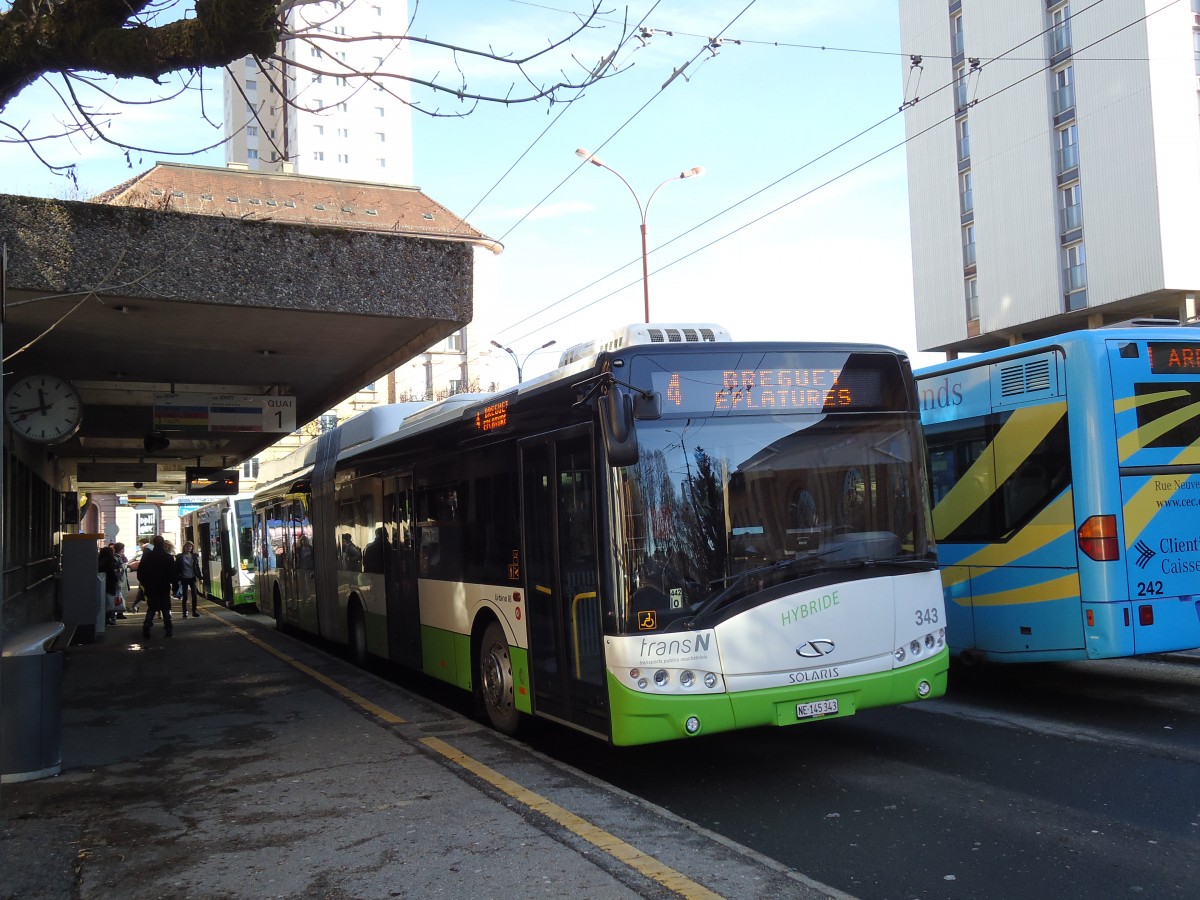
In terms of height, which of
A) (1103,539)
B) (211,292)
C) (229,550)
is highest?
(211,292)

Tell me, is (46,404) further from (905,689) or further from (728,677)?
(905,689)

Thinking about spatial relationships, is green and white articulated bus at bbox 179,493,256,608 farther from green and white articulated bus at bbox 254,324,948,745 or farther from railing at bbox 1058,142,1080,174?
railing at bbox 1058,142,1080,174

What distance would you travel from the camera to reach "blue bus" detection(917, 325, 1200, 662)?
8.48 meters

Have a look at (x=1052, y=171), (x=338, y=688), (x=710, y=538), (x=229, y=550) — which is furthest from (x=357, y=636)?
(x=1052, y=171)

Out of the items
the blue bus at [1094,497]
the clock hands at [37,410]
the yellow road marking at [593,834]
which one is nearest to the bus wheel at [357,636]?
the clock hands at [37,410]

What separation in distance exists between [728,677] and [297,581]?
12.3 meters

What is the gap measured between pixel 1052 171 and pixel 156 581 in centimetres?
3198

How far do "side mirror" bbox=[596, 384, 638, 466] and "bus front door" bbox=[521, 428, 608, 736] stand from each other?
0.45 metres

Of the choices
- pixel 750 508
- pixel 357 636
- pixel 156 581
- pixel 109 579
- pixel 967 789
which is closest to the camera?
pixel 967 789

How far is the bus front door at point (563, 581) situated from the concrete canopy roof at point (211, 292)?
2.39 meters

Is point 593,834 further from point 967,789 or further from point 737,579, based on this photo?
point 967,789

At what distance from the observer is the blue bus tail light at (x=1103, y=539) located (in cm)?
844

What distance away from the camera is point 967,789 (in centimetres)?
669

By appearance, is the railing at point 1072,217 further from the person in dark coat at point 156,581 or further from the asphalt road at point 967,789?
the person in dark coat at point 156,581
